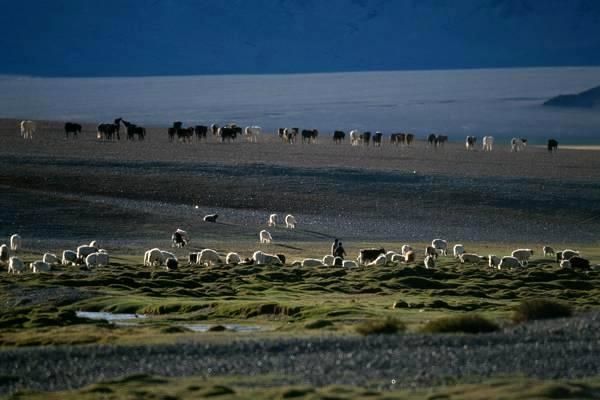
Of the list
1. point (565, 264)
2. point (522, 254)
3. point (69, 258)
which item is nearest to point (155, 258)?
point (69, 258)

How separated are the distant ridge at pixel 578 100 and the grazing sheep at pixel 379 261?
98.0 meters

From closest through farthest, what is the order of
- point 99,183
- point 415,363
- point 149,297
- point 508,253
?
point 415,363, point 149,297, point 508,253, point 99,183

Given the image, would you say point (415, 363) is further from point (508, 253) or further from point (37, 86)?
point (37, 86)

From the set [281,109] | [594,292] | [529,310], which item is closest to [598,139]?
[281,109]

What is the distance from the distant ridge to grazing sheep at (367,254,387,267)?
98019 mm

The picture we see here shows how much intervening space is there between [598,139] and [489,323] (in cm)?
7591

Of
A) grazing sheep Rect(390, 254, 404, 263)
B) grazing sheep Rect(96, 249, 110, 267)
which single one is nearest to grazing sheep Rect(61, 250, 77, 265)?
grazing sheep Rect(96, 249, 110, 267)

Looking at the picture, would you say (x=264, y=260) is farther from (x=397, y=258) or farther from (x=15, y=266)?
(x=15, y=266)

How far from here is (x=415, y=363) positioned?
659 inches

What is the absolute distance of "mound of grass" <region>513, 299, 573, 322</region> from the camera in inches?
810

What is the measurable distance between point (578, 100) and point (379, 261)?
101 metres

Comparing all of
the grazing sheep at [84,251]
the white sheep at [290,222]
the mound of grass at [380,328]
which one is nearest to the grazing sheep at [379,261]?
the grazing sheep at [84,251]

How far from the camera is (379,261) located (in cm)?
3238

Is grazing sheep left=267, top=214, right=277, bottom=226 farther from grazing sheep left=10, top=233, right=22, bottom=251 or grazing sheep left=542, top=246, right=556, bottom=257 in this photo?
grazing sheep left=542, top=246, right=556, bottom=257
